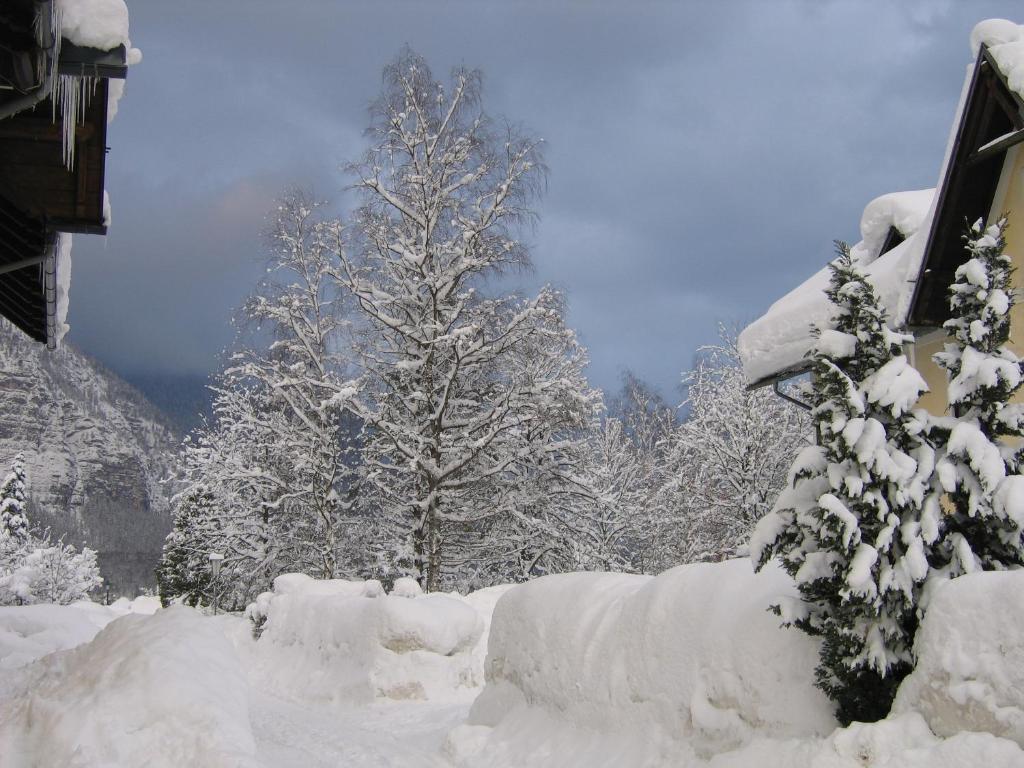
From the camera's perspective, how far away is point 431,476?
1856cm

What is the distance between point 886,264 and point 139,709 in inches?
418

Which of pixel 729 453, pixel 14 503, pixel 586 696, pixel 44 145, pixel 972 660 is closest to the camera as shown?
pixel 972 660

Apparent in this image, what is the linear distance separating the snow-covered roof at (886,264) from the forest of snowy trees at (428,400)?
6545 millimetres

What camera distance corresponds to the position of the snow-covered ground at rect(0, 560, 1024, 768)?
4.30m

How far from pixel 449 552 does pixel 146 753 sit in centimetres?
1708

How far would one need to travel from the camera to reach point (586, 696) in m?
7.43

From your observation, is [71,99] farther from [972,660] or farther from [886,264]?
[886,264]

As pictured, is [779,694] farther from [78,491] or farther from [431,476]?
[78,491]

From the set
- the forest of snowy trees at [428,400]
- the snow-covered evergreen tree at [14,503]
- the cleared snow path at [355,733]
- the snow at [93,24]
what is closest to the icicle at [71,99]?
the snow at [93,24]

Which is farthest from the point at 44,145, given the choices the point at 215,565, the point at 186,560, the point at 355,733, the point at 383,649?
the point at 186,560

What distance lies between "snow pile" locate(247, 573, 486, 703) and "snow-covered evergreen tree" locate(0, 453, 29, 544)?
51.5 meters

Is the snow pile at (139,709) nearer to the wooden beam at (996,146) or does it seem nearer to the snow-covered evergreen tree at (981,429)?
the snow-covered evergreen tree at (981,429)

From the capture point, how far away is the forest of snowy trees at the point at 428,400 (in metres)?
18.9

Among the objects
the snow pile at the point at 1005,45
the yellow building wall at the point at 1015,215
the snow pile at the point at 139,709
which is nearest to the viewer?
the snow pile at the point at 139,709
